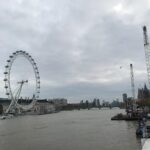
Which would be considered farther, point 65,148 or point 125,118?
point 125,118

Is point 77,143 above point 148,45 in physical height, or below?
below

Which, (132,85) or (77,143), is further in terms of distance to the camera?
(132,85)

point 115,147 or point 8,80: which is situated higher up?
point 8,80

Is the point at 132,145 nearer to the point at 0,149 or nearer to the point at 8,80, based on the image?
the point at 0,149

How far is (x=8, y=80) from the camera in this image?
235 ft

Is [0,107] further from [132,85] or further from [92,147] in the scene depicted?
[92,147]

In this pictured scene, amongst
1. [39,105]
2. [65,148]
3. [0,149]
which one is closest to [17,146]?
[0,149]

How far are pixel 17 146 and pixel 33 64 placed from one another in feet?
150

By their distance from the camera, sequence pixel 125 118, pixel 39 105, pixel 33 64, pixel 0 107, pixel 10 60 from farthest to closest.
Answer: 1. pixel 39 105
2. pixel 0 107
3. pixel 33 64
4. pixel 10 60
5. pixel 125 118

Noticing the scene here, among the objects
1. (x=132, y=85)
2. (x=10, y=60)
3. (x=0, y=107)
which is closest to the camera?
(x=10, y=60)

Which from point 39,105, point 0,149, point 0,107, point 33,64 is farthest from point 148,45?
point 39,105

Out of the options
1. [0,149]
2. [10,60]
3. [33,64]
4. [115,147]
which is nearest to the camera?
[115,147]

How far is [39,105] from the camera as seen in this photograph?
154 metres

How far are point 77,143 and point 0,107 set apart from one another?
99.2 m
